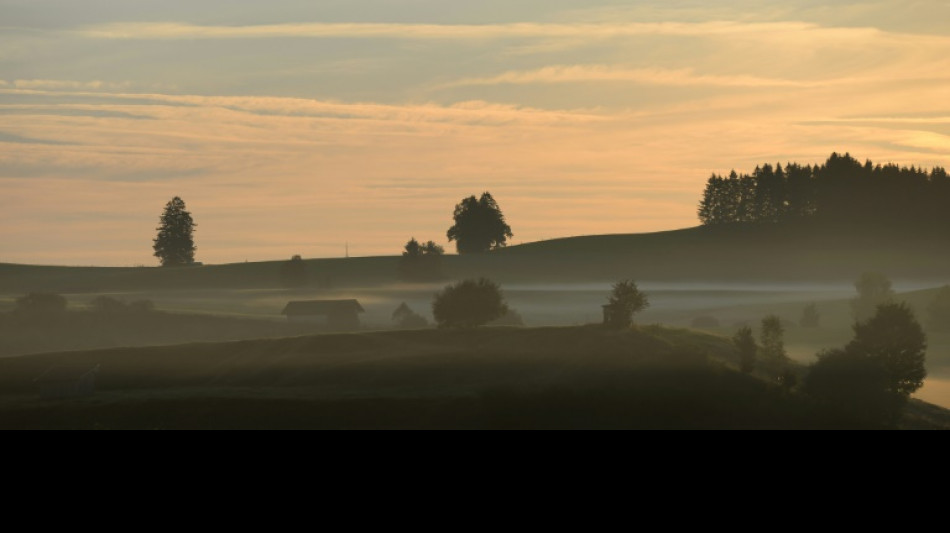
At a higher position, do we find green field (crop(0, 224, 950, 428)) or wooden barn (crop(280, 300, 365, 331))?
wooden barn (crop(280, 300, 365, 331))

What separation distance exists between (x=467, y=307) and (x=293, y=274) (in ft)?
306

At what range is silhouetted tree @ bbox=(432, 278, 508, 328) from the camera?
10350 centimetres

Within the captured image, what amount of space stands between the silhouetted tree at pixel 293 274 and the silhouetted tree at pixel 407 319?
51088 mm

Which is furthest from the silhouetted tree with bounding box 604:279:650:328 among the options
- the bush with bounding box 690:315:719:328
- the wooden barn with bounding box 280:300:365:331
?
the wooden barn with bounding box 280:300:365:331

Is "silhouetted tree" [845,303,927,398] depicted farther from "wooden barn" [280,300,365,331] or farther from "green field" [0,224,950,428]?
"wooden barn" [280,300,365,331]

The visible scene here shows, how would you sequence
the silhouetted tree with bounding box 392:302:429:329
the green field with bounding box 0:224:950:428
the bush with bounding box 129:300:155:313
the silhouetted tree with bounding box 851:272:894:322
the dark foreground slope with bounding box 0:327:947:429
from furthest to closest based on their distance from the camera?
the silhouetted tree with bounding box 851:272:894:322 < the bush with bounding box 129:300:155:313 < the silhouetted tree with bounding box 392:302:429:329 < the green field with bounding box 0:224:950:428 < the dark foreground slope with bounding box 0:327:947:429

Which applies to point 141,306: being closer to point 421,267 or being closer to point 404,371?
point 421,267

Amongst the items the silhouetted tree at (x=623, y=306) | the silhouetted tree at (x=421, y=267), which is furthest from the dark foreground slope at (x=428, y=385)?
the silhouetted tree at (x=421, y=267)

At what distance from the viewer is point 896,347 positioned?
89.1m
